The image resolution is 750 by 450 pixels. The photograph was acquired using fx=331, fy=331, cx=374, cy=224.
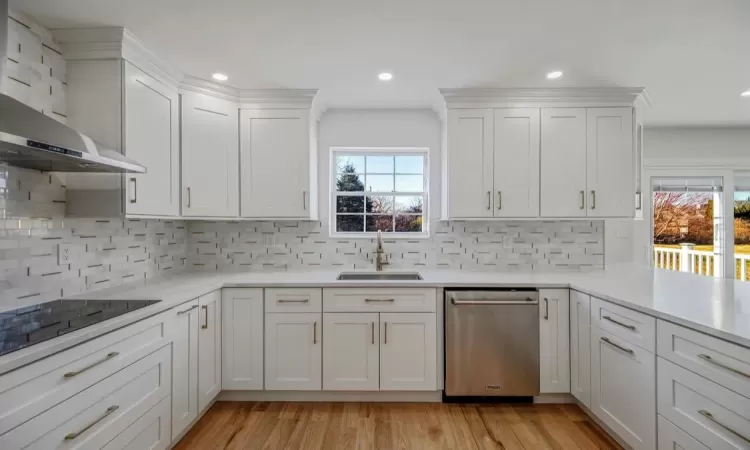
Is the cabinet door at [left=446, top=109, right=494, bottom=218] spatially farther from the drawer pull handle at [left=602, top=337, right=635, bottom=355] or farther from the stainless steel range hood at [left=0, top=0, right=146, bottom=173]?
the stainless steel range hood at [left=0, top=0, right=146, bottom=173]

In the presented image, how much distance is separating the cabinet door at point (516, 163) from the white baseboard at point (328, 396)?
1.53 metres

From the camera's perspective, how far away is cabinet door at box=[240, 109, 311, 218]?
2.70 m

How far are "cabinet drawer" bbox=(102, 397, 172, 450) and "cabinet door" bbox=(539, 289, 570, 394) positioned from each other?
2.39 meters

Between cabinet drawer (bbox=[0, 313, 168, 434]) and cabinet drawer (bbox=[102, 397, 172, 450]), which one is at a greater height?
cabinet drawer (bbox=[0, 313, 168, 434])

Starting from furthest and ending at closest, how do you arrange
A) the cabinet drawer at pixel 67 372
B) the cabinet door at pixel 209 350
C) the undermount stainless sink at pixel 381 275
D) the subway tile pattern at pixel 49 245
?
the undermount stainless sink at pixel 381 275, the cabinet door at pixel 209 350, the subway tile pattern at pixel 49 245, the cabinet drawer at pixel 67 372

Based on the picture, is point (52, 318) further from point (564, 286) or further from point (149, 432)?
point (564, 286)

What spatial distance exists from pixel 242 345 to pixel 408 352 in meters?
1.20

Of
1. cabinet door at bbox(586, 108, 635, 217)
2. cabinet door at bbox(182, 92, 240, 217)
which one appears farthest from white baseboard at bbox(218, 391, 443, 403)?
cabinet door at bbox(586, 108, 635, 217)

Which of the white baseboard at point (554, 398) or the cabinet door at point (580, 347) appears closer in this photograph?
the cabinet door at point (580, 347)

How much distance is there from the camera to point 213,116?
2.58 m

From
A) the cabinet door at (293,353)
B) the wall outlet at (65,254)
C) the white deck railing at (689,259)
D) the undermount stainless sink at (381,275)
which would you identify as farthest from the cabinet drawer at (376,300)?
the white deck railing at (689,259)

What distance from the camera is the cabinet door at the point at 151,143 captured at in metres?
1.98

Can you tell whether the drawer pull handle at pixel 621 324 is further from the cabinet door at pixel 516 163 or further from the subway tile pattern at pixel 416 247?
the subway tile pattern at pixel 416 247

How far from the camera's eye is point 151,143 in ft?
7.02
